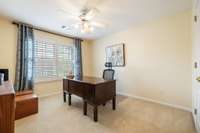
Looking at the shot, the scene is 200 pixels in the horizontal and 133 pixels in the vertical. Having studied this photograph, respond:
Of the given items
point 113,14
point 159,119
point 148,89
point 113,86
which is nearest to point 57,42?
point 113,14

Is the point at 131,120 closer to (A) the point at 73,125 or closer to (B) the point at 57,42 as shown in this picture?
(A) the point at 73,125

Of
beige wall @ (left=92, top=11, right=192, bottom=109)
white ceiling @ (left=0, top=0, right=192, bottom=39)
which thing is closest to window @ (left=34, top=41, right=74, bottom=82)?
white ceiling @ (left=0, top=0, right=192, bottom=39)

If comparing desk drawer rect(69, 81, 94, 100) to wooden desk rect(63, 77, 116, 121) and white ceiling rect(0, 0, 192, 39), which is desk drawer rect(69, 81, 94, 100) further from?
white ceiling rect(0, 0, 192, 39)

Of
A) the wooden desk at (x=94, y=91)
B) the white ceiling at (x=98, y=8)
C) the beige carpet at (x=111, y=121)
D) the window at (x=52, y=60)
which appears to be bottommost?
the beige carpet at (x=111, y=121)

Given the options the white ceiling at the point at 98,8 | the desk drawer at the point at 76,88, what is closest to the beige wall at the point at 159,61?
the white ceiling at the point at 98,8

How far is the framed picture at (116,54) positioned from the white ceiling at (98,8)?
40.2 inches

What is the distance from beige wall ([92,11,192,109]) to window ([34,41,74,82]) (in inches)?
80.5

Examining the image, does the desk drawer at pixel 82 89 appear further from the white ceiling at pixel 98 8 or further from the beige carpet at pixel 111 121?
the white ceiling at pixel 98 8

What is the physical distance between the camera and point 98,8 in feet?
8.44

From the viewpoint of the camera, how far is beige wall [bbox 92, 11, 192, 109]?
2764 millimetres

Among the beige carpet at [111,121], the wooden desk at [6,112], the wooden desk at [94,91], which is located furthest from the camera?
the wooden desk at [94,91]

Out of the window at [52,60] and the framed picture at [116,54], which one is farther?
the framed picture at [116,54]

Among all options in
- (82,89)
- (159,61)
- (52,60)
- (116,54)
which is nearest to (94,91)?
(82,89)

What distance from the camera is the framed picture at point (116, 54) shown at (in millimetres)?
4102
